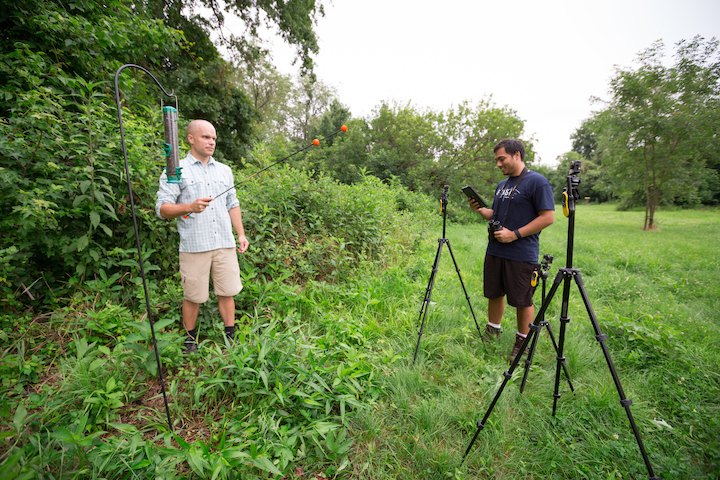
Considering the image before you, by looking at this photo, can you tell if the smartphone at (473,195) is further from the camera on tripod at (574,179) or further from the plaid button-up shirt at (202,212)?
the plaid button-up shirt at (202,212)

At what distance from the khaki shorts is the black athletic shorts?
2494 mm

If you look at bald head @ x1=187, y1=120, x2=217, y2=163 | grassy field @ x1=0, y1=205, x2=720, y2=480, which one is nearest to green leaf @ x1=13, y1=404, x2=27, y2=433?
grassy field @ x1=0, y1=205, x2=720, y2=480

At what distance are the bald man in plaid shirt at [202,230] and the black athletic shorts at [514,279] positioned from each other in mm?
2494

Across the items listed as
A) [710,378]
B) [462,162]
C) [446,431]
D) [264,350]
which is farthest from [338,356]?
[462,162]

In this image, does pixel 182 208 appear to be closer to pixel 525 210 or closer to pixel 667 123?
pixel 525 210

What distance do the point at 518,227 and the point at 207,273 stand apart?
2.84 m

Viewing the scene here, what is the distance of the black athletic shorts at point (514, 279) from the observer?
7.97 feet

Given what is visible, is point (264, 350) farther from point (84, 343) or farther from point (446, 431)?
point (446, 431)

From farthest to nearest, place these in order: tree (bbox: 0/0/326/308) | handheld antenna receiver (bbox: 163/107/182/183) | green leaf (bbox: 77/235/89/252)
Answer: green leaf (bbox: 77/235/89/252), tree (bbox: 0/0/326/308), handheld antenna receiver (bbox: 163/107/182/183)

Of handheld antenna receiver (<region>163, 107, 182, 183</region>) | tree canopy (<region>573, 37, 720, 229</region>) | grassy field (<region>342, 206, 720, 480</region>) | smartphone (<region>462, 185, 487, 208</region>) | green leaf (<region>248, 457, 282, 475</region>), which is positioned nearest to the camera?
green leaf (<region>248, 457, 282, 475</region>)

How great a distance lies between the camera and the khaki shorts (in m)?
2.28

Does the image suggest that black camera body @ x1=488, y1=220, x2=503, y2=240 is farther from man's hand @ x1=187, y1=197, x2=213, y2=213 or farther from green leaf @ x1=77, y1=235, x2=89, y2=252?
green leaf @ x1=77, y1=235, x2=89, y2=252

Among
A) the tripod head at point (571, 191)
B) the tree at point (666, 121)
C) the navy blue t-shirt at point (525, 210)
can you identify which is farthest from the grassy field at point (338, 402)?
the tree at point (666, 121)

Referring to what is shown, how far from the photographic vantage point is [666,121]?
403 inches
